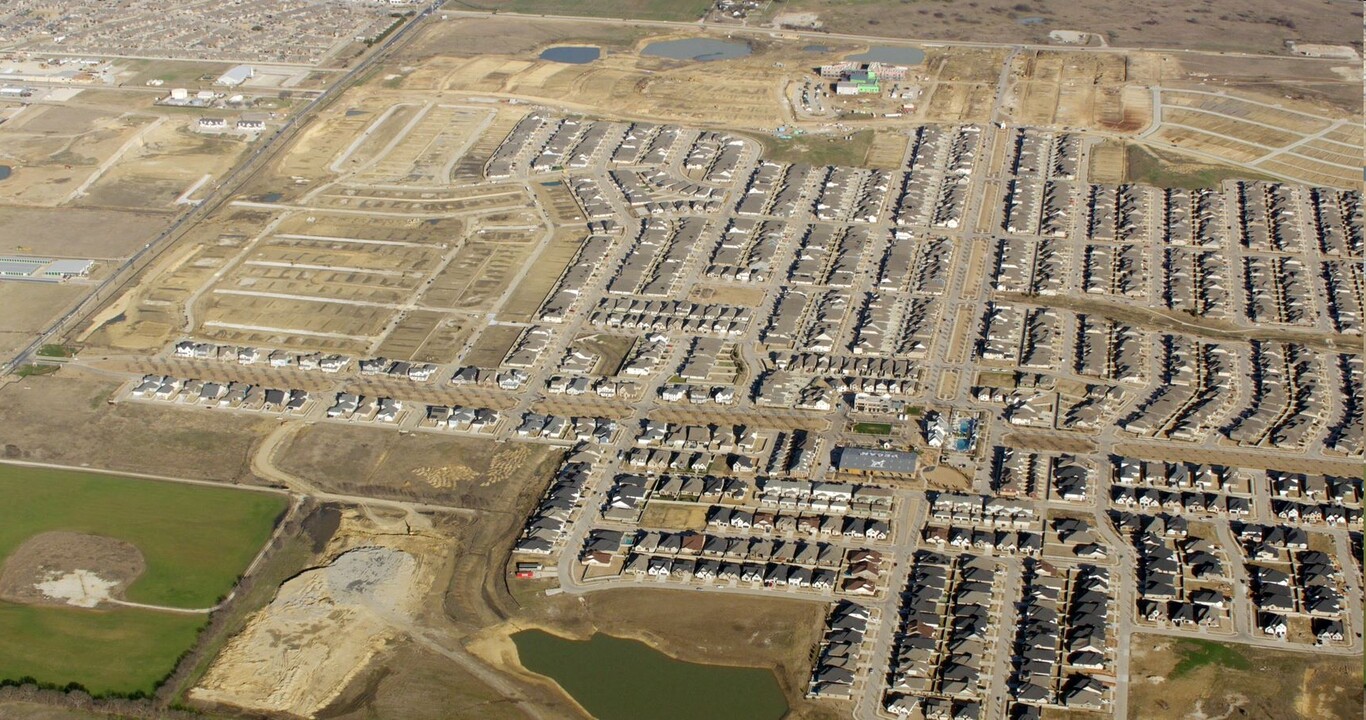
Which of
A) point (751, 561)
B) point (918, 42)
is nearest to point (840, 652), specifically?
point (751, 561)

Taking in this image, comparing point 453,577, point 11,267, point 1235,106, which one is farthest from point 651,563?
point 1235,106

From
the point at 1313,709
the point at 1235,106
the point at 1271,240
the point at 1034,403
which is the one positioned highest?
the point at 1235,106

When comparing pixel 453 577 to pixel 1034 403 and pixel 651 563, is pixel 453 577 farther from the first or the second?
pixel 1034 403

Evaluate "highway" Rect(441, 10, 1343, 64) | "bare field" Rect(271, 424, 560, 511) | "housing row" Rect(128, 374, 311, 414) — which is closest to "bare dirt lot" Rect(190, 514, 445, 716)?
"bare field" Rect(271, 424, 560, 511)

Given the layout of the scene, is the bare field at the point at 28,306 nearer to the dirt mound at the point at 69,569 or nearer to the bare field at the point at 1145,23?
the dirt mound at the point at 69,569

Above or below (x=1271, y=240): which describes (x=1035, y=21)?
above

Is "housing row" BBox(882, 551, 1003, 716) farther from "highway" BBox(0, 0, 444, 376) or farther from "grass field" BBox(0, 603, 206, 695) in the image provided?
"highway" BBox(0, 0, 444, 376)
